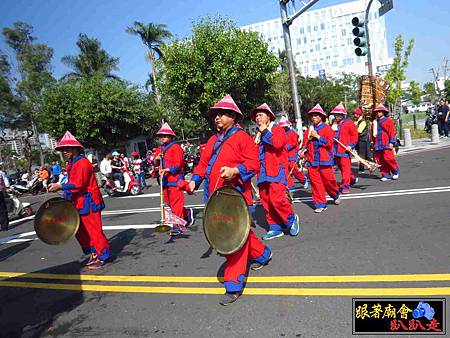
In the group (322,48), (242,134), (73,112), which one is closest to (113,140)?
(73,112)

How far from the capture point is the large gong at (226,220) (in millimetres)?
3000

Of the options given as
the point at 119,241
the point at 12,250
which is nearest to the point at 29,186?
the point at 12,250

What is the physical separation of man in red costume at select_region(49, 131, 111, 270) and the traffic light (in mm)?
9483

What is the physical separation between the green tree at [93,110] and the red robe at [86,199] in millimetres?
18351

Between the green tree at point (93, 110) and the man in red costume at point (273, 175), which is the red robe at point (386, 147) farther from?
the green tree at point (93, 110)

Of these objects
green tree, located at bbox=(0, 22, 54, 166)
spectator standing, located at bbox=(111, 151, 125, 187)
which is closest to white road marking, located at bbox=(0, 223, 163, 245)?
spectator standing, located at bbox=(111, 151, 125, 187)

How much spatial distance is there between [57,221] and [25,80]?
25.1 m

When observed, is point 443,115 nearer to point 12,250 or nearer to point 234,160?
point 234,160

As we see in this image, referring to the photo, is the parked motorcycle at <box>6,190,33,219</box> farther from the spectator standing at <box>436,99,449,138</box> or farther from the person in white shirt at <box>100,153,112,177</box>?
the spectator standing at <box>436,99,449,138</box>

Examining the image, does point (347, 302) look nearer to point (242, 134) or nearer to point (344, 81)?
point (242, 134)

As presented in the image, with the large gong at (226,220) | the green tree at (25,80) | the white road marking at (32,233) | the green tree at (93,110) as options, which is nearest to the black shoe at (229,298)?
the large gong at (226,220)

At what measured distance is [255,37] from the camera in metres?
19.2

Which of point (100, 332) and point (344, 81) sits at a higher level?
point (344, 81)

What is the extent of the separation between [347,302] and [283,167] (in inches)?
86.6
